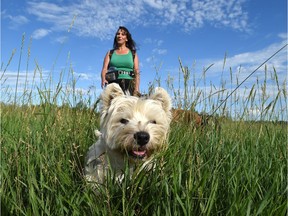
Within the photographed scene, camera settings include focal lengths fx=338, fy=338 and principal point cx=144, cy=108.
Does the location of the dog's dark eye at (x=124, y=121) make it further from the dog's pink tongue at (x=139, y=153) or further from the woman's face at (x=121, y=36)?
the woman's face at (x=121, y=36)

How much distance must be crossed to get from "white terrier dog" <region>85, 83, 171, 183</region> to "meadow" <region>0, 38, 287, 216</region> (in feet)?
0.88

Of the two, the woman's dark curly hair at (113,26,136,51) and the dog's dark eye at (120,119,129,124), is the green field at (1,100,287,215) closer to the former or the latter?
the dog's dark eye at (120,119,129,124)

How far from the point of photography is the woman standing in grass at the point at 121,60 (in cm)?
970

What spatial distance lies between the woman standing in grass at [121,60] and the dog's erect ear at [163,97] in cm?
486

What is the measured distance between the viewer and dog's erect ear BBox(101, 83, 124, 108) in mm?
4535

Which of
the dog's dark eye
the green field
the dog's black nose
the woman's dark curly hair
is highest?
the woman's dark curly hair

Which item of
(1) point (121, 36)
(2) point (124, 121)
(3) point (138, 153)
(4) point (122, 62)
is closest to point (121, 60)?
(4) point (122, 62)

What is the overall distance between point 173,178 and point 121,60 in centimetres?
778

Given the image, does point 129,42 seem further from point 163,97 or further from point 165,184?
point 165,184

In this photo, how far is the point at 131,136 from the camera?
388cm

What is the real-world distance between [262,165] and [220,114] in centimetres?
93

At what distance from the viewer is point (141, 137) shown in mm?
3865

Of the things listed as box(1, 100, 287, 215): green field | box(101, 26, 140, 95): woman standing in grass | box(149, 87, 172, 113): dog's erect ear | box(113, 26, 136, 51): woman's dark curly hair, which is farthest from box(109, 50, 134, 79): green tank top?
box(1, 100, 287, 215): green field

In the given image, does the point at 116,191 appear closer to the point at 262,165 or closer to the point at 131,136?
the point at 131,136
